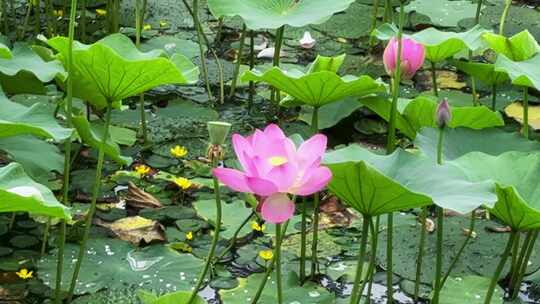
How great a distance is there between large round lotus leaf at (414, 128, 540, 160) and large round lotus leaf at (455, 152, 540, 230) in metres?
0.16

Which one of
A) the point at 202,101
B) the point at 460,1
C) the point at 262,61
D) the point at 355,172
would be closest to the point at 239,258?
the point at 355,172

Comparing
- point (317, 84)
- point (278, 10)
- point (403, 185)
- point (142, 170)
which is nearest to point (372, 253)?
point (403, 185)

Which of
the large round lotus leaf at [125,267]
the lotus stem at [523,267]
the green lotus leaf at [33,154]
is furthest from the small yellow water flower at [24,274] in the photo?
the lotus stem at [523,267]

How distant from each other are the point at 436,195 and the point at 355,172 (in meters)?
0.12

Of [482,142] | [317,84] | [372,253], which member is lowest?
[372,253]

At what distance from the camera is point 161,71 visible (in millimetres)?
1707

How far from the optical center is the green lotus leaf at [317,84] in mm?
1743

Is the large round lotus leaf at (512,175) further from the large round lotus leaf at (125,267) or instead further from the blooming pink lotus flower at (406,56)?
the large round lotus leaf at (125,267)

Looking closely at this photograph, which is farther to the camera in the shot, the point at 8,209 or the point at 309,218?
the point at 309,218

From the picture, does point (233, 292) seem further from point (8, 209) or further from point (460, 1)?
point (460, 1)

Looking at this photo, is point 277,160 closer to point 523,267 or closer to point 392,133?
point 392,133

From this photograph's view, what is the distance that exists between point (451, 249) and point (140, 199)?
708mm

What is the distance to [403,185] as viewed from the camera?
1434mm

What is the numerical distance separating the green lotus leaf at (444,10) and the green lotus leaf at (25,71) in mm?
1852
